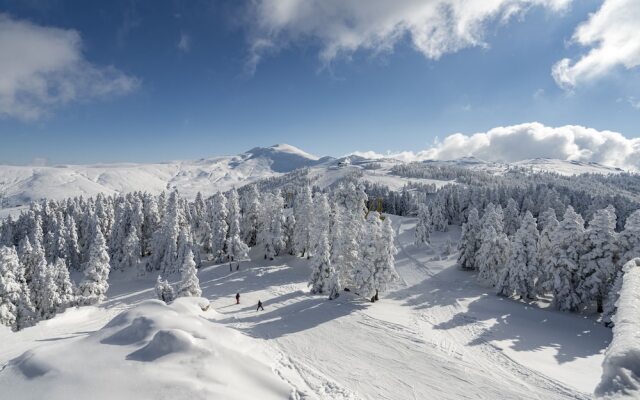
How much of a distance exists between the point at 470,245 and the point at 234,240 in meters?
42.1

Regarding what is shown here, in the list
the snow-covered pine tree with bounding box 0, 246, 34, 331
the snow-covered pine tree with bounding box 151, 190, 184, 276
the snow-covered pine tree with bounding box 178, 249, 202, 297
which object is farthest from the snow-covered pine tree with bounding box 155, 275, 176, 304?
the snow-covered pine tree with bounding box 151, 190, 184, 276

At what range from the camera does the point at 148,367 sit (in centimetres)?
1555

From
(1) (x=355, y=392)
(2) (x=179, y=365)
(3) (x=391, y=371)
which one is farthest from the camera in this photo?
(3) (x=391, y=371)

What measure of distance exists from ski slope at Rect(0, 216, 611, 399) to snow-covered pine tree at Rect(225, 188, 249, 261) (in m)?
8.15

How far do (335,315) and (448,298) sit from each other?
1913 centimetres

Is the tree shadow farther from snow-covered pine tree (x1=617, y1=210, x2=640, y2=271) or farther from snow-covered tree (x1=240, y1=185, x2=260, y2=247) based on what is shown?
snow-covered tree (x1=240, y1=185, x2=260, y2=247)

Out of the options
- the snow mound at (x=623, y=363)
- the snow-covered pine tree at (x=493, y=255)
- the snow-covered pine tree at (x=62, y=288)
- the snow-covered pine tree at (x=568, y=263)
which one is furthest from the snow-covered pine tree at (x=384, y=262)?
the snow-covered pine tree at (x=62, y=288)

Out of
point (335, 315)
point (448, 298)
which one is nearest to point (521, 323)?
point (448, 298)

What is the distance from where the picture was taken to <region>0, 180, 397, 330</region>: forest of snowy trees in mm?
39500

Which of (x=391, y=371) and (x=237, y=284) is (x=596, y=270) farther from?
(x=237, y=284)

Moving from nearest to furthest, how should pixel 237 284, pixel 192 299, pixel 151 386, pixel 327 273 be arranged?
pixel 151 386 → pixel 192 299 → pixel 327 273 → pixel 237 284

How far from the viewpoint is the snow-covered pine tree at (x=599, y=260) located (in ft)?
118

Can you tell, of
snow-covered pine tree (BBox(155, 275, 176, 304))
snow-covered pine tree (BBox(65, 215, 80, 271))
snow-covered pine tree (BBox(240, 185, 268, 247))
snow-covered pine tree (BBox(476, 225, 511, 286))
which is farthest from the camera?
snow-covered pine tree (BBox(65, 215, 80, 271))

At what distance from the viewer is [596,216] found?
3800 centimetres
